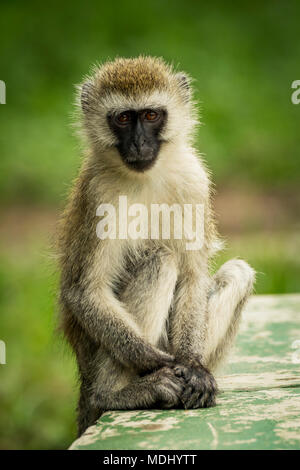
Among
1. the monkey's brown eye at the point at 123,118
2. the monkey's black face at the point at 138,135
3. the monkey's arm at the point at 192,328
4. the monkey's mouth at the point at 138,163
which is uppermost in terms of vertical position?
the monkey's brown eye at the point at 123,118

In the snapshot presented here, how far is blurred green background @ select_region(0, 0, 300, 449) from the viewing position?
33.2 ft

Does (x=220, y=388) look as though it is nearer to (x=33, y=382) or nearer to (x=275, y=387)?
(x=275, y=387)

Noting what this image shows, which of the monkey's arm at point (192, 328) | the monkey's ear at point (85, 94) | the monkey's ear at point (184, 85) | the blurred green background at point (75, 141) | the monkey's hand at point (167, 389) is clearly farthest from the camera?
the blurred green background at point (75, 141)

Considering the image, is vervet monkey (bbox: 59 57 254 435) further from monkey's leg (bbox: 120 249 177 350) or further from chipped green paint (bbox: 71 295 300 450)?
chipped green paint (bbox: 71 295 300 450)

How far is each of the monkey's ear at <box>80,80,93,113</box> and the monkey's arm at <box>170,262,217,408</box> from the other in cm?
149

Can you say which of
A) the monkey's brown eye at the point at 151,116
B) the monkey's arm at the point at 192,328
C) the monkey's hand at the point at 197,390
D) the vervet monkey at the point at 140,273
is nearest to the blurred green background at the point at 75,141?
the vervet monkey at the point at 140,273

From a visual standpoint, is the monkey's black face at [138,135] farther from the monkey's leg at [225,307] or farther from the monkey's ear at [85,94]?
the monkey's leg at [225,307]

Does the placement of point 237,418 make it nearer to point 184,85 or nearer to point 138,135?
point 138,135

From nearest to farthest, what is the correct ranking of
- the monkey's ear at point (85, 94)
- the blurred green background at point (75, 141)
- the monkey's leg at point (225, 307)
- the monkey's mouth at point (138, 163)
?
the monkey's mouth at point (138, 163)
the monkey's leg at point (225, 307)
the monkey's ear at point (85, 94)
the blurred green background at point (75, 141)

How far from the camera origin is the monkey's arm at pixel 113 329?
593cm

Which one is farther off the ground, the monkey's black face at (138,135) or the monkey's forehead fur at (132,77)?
the monkey's forehead fur at (132,77)

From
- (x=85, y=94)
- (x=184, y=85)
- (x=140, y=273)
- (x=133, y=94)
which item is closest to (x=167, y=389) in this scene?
(x=140, y=273)

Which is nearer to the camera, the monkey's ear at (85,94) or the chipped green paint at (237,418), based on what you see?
the chipped green paint at (237,418)

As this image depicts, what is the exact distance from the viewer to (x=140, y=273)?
6.14 metres
